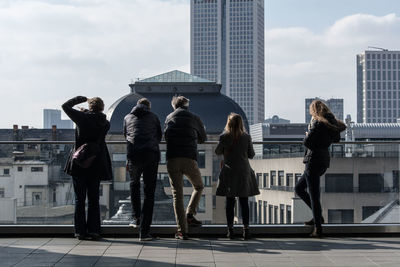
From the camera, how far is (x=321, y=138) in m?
8.13

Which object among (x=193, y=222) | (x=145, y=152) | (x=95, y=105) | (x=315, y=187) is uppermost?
(x=95, y=105)

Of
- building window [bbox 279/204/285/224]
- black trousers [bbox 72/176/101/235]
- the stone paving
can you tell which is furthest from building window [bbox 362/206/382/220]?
black trousers [bbox 72/176/101/235]

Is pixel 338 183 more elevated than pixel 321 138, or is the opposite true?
pixel 321 138

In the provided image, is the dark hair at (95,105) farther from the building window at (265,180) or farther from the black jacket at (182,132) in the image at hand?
the building window at (265,180)

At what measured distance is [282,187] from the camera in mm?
8867

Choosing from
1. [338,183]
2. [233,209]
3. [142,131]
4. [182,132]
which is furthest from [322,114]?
[142,131]

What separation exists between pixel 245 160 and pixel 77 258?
8.51ft

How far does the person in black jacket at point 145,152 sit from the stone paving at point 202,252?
37cm

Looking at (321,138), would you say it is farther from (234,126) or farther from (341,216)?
(341,216)

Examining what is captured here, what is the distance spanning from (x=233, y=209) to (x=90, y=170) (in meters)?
1.91

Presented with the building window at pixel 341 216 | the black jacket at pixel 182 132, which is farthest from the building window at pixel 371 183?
the black jacket at pixel 182 132

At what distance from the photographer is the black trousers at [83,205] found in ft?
26.6

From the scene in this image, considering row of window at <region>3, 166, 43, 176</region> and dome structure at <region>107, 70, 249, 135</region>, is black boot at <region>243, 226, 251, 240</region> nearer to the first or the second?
row of window at <region>3, 166, 43, 176</region>

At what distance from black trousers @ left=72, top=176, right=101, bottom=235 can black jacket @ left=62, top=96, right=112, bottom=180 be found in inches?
4.1
